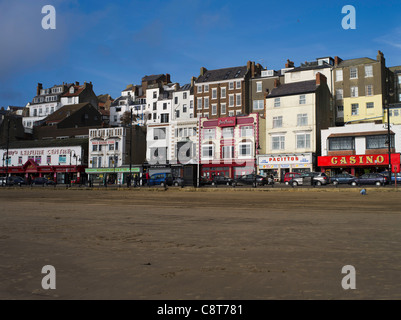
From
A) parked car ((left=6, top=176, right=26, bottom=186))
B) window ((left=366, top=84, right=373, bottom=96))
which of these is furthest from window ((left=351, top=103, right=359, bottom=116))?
parked car ((left=6, top=176, right=26, bottom=186))

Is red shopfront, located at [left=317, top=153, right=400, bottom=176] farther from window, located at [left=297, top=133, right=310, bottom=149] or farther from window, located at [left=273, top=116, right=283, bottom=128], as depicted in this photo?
window, located at [left=273, top=116, right=283, bottom=128]

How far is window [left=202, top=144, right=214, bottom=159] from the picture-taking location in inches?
2515

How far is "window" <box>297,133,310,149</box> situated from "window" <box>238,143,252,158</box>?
7.87 meters

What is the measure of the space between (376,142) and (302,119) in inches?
439

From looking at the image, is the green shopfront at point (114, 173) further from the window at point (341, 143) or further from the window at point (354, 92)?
the window at point (354, 92)

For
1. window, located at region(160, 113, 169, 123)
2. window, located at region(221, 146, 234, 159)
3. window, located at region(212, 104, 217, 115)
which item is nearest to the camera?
window, located at region(221, 146, 234, 159)

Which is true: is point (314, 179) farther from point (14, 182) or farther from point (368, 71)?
point (14, 182)

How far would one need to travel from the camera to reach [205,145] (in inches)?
2542

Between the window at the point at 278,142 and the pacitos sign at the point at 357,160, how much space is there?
262 inches

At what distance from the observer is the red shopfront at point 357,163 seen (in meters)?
49.2

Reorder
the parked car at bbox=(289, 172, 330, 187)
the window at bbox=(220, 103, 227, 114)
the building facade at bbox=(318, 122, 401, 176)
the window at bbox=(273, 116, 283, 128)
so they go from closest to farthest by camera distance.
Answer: the parked car at bbox=(289, 172, 330, 187) < the building facade at bbox=(318, 122, 401, 176) < the window at bbox=(273, 116, 283, 128) < the window at bbox=(220, 103, 227, 114)
